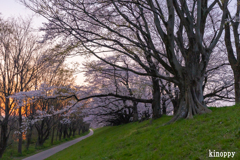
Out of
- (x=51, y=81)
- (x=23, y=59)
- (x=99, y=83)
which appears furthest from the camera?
(x=51, y=81)

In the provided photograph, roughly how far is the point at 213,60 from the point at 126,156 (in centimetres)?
1562

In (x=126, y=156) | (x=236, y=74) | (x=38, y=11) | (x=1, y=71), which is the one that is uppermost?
(x=38, y=11)

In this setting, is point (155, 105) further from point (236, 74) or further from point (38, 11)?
point (38, 11)

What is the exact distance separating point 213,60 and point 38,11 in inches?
668

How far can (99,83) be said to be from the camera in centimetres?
2244

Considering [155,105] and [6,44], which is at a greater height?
[6,44]

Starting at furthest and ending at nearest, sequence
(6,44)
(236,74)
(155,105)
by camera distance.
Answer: (6,44) < (155,105) < (236,74)

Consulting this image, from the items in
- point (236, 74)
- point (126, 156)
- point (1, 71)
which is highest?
point (1, 71)

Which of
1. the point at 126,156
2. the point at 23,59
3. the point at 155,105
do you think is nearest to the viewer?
the point at 126,156

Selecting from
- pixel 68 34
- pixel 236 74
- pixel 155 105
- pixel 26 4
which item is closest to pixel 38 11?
pixel 26 4

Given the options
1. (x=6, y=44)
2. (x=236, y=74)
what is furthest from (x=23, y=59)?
(x=236, y=74)

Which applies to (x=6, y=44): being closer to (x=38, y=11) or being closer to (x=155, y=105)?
(x=38, y=11)

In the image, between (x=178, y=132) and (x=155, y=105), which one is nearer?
(x=178, y=132)

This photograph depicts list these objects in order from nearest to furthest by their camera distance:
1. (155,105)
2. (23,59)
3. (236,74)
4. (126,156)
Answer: (126,156), (236,74), (155,105), (23,59)
